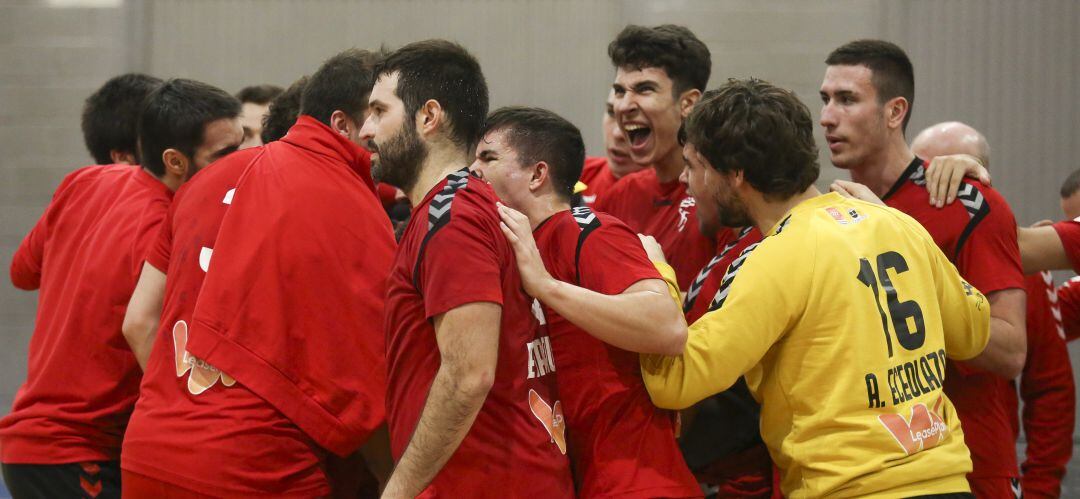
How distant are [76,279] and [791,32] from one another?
5.09 m

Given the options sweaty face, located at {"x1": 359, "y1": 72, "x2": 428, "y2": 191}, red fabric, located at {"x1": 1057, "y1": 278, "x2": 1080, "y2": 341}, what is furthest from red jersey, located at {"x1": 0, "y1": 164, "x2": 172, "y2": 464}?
red fabric, located at {"x1": 1057, "y1": 278, "x2": 1080, "y2": 341}

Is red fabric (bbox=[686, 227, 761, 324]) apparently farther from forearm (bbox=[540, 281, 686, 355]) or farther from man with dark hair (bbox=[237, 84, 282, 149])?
man with dark hair (bbox=[237, 84, 282, 149])

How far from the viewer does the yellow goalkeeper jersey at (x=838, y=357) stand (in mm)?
2730

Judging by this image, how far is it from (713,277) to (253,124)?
10.3ft

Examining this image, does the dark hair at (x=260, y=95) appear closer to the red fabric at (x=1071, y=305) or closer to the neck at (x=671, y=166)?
the neck at (x=671, y=166)

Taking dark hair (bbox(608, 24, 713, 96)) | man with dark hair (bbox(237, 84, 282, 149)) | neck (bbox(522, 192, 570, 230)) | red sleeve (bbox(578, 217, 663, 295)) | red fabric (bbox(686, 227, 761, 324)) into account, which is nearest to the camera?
red sleeve (bbox(578, 217, 663, 295))

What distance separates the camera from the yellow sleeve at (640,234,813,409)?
8.96 ft

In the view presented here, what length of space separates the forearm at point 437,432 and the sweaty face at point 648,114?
205 centimetres

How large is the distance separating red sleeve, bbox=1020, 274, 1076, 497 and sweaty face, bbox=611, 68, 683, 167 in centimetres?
179

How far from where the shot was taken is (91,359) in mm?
3699

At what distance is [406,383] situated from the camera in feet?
8.80

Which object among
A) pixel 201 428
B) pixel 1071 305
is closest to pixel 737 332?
pixel 201 428

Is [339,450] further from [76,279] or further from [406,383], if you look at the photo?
[76,279]

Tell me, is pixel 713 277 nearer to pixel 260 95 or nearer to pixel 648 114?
pixel 648 114
